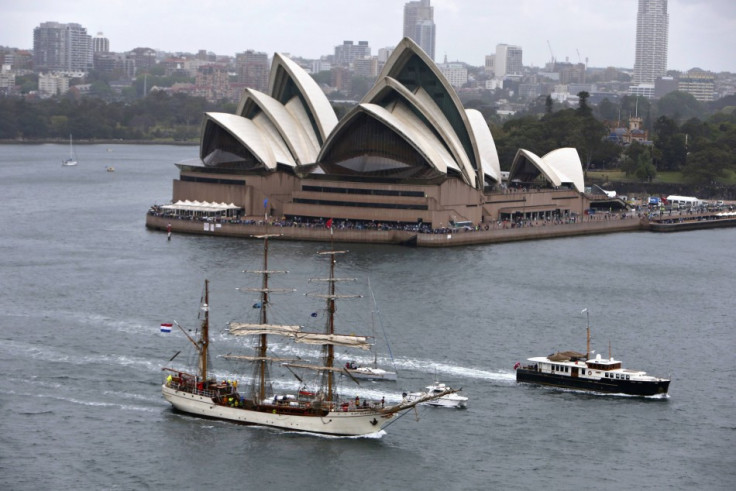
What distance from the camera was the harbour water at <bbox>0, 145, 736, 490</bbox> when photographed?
28.2 meters

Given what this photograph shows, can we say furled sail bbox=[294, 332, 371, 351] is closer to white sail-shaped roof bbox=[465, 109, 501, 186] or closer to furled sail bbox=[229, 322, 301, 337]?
furled sail bbox=[229, 322, 301, 337]

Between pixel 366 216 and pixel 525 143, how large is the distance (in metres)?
30.4

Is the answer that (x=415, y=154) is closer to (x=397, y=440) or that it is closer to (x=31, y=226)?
(x=31, y=226)

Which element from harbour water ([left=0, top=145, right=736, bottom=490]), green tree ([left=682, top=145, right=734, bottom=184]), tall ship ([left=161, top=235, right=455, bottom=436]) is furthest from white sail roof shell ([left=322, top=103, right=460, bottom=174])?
tall ship ([left=161, top=235, right=455, bottom=436])

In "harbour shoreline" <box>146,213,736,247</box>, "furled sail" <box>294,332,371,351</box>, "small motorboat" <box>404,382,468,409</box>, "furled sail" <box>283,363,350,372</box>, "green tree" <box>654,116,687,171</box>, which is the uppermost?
"green tree" <box>654,116,687,171</box>

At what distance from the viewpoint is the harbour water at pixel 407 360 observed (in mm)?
28188

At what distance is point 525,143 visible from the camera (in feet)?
293

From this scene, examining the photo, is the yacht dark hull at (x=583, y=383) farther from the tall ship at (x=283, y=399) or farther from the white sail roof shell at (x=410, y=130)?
the white sail roof shell at (x=410, y=130)

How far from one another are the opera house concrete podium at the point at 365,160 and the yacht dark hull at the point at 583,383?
2582 centimetres

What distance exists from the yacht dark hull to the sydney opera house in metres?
25.9

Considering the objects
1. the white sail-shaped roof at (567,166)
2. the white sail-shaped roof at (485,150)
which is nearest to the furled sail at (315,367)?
the white sail-shaped roof at (485,150)

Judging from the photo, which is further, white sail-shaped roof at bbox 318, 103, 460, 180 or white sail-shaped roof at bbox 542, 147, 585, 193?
white sail-shaped roof at bbox 542, 147, 585, 193

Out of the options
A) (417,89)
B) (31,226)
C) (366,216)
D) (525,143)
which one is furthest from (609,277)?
(525,143)

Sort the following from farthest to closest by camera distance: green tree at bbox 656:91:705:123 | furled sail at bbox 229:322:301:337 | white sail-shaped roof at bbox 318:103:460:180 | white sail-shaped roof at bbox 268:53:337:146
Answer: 1. green tree at bbox 656:91:705:123
2. white sail-shaped roof at bbox 268:53:337:146
3. white sail-shaped roof at bbox 318:103:460:180
4. furled sail at bbox 229:322:301:337
